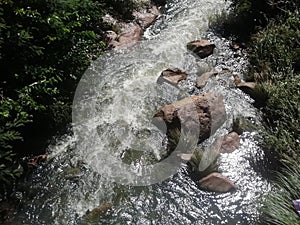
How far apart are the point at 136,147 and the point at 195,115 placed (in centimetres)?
102

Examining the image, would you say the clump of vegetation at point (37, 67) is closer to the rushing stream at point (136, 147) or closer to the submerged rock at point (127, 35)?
the rushing stream at point (136, 147)

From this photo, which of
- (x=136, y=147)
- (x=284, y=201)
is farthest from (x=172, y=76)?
(x=284, y=201)

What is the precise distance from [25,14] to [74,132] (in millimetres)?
1928

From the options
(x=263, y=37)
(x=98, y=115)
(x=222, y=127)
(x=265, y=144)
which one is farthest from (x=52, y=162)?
(x=263, y=37)

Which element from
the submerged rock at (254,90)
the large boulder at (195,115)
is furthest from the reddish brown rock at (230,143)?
the submerged rock at (254,90)

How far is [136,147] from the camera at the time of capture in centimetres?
604

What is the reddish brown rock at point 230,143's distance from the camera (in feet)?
19.1

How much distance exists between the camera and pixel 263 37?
749 centimetres

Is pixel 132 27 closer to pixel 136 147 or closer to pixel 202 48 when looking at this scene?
pixel 202 48

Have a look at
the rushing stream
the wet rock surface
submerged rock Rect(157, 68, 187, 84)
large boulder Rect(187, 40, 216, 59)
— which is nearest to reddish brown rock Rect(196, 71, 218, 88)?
the rushing stream

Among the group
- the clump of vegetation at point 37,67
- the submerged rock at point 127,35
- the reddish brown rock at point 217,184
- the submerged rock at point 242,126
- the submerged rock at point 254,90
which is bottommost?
the reddish brown rock at point 217,184

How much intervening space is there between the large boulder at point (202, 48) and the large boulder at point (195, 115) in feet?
5.42

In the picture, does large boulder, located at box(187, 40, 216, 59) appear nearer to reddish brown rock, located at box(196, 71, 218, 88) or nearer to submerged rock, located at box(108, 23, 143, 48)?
reddish brown rock, located at box(196, 71, 218, 88)

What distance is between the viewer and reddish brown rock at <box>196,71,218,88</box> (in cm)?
716
